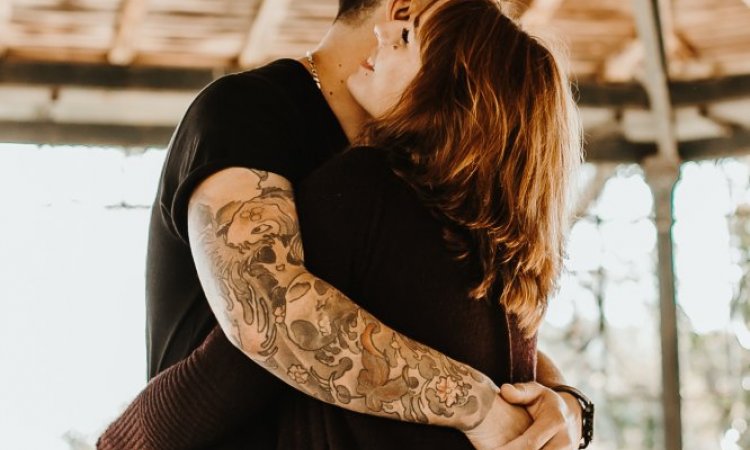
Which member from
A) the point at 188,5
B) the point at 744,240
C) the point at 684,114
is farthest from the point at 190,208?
the point at 744,240

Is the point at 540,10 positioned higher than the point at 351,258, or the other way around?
the point at 540,10

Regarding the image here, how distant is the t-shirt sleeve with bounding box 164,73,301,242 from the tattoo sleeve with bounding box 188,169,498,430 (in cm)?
3

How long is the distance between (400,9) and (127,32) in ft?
16.4

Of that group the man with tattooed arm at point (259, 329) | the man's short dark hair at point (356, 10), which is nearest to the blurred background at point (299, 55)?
the man's short dark hair at point (356, 10)

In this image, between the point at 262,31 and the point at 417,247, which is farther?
the point at 262,31

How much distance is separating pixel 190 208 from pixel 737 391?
773cm

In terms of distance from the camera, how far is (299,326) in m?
1.36

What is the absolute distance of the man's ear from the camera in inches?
64.4

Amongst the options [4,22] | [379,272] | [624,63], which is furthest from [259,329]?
[624,63]

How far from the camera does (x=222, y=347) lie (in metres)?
1.41

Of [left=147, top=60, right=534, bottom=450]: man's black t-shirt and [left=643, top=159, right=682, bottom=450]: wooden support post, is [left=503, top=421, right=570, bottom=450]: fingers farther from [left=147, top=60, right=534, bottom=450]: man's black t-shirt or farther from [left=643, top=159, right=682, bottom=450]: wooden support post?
[left=643, top=159, right=682, bottom=450]: wooden support post

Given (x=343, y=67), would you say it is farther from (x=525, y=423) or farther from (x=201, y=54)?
(x=201, y=54)

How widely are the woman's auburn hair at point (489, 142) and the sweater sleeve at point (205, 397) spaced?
29 cm

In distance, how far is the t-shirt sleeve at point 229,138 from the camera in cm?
143
